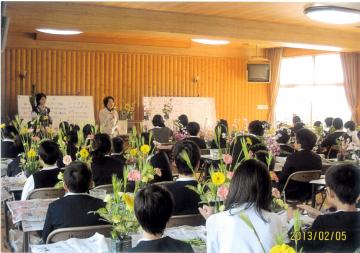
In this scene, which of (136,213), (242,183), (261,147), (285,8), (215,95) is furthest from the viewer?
(215,95)

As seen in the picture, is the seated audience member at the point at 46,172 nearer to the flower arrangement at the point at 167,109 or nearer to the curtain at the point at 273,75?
the flower arrangement at the point at 167,109

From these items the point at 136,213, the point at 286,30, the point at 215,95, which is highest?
the point at 286,30

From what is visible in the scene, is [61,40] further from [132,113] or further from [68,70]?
[132,113]

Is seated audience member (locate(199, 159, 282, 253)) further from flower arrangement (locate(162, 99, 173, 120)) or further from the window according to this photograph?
the window

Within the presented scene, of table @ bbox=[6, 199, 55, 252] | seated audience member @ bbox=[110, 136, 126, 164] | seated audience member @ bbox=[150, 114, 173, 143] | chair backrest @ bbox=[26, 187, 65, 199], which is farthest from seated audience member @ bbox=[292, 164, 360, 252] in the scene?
seated audience member @ bbox=[150, 114, 173, 143]

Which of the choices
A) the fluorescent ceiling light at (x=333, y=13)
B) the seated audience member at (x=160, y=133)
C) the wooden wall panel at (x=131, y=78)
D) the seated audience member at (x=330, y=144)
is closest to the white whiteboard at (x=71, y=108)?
the wooden wall panel at (x=131, y=78)

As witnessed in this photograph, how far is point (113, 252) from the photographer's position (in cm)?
216

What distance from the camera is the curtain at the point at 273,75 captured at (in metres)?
12.1

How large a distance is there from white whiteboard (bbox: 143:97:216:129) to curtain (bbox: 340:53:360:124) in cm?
314

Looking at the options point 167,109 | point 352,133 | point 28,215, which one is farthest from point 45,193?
point 167,109

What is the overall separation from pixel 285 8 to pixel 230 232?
202 inches

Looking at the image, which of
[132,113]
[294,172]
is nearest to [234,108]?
[132,113]

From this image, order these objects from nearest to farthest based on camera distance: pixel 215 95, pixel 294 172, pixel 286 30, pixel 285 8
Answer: pixel 294 172 < pixel 285 8 < pixel 286 30 < pixel 215 95

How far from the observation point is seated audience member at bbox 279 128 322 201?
4926mm
